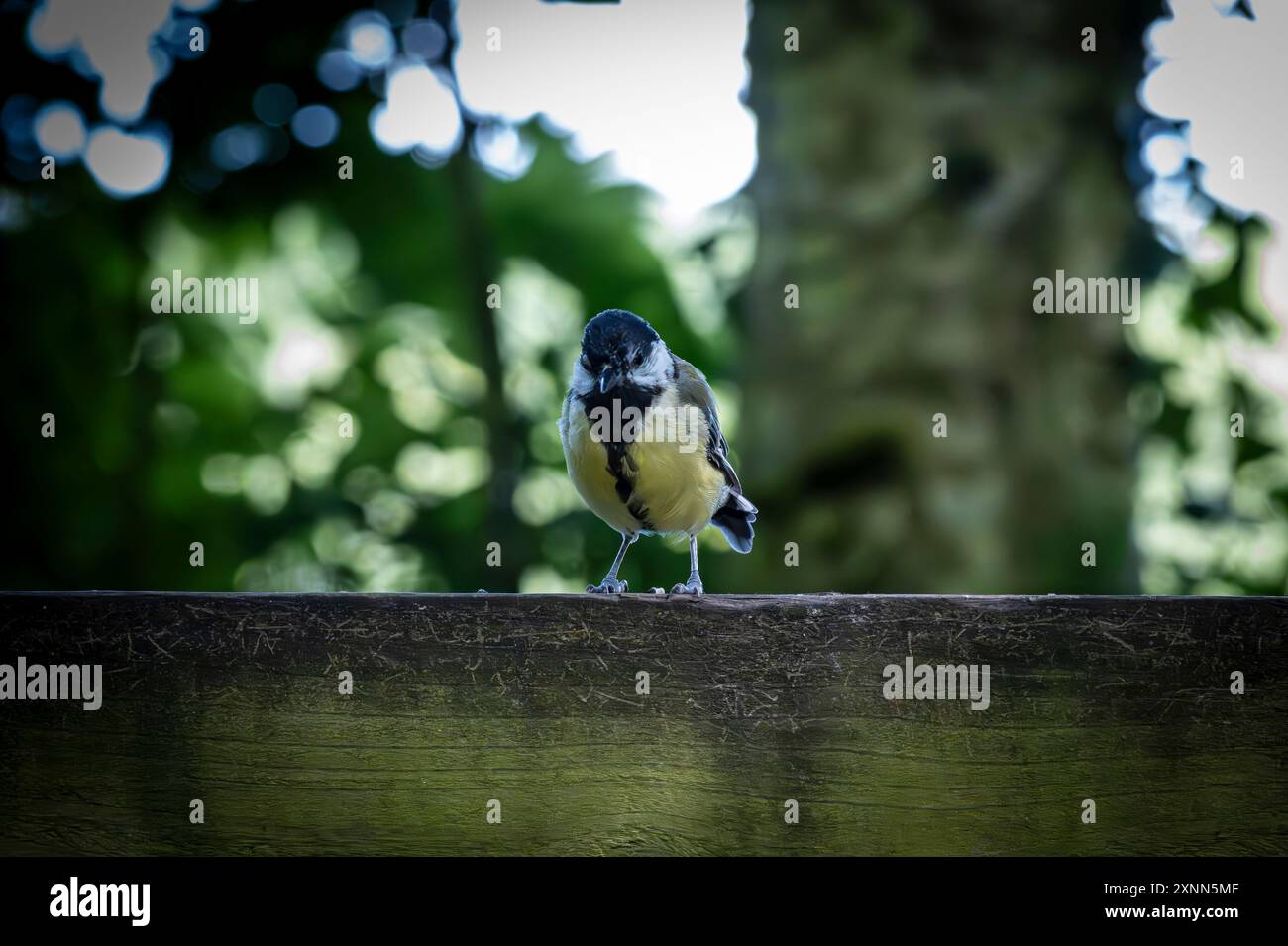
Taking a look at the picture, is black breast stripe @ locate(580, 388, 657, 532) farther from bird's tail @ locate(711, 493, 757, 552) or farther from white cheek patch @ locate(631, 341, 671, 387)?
bird's tail @ locate(711, 493, 757, 552)

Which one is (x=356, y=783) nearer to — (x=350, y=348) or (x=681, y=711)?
(x=681, y=711)

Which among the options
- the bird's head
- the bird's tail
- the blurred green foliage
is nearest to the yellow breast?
the bird's head

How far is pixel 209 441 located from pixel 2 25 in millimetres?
2451

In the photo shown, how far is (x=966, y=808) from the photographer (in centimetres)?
213

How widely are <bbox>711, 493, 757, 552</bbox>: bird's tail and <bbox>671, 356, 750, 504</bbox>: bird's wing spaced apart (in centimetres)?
15

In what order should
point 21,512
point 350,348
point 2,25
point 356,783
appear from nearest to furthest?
point 356,783, point 2,25, point 21,512, point 350,348

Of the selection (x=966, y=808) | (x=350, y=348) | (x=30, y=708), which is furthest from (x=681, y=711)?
(x=350, y=348)

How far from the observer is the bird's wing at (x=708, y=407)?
4.14 meters

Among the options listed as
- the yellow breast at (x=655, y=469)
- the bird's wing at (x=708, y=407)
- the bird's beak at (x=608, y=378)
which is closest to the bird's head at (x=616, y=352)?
the bird's beak at (x=608, y=378)

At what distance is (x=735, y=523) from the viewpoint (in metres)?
4.71

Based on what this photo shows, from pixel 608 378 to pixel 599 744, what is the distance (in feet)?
5.98

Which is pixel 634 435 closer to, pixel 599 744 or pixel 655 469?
pixel 655 469

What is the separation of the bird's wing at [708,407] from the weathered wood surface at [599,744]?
2003 millimetres

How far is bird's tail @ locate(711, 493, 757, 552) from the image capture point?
4.59 meters
